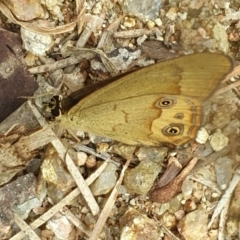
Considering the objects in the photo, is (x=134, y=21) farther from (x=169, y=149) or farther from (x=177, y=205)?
(x=177, y=205)

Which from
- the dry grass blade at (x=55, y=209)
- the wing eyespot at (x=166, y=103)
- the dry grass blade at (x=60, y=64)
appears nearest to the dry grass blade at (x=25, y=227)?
the dry grass blade at (x=55, y=209)

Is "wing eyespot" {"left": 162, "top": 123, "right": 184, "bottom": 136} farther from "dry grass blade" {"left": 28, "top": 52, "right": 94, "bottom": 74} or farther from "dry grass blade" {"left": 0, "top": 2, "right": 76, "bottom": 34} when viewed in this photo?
"dry grass blade" {"left": 0, "top": 2, "right": 76, "bottom": 34}

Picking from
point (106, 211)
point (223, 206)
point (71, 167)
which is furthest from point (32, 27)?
point (223, 206)

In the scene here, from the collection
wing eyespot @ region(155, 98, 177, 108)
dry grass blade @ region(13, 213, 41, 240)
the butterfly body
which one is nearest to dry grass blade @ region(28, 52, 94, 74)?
the butterfly body

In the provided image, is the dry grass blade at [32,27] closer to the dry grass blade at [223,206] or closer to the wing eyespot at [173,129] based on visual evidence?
the wing eyespot at [173,129]

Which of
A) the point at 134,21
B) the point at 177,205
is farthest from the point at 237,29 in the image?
the point at 177,205

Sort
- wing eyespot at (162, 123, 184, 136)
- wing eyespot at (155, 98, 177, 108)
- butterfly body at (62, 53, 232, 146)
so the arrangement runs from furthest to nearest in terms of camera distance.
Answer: wing eyespot at (162, 123, 184, 136)
wing eyespot at (155, 98, 177, 108)
butterfly body at (62, 53, 232, 146)

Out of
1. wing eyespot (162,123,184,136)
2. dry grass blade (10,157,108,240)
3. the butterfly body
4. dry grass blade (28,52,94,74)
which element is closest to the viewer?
the butterfly body

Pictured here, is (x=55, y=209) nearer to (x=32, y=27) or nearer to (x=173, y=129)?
(x=173, y=129)

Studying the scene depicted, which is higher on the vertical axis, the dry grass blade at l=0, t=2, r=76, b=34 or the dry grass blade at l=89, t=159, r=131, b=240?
the dry grass blade at l=0, t=2, r=76, b=34
